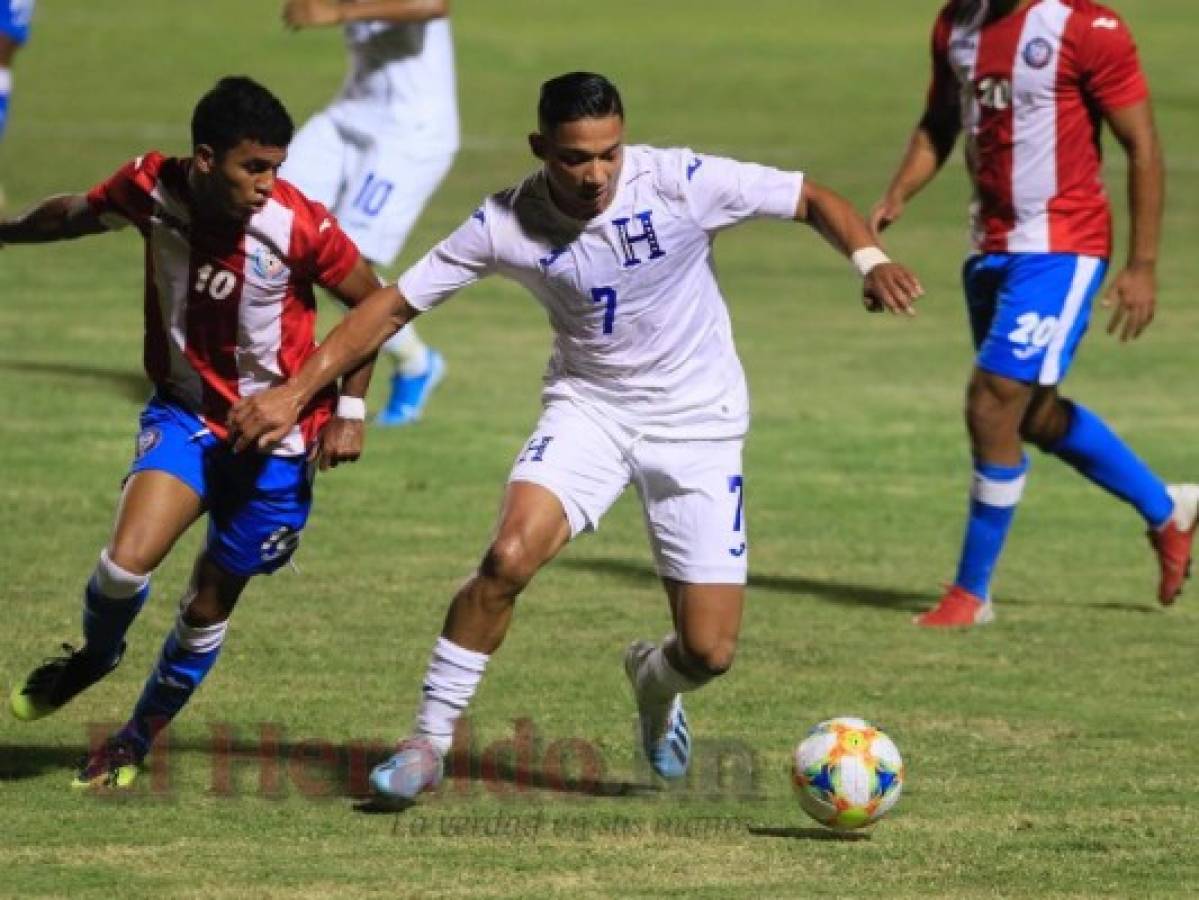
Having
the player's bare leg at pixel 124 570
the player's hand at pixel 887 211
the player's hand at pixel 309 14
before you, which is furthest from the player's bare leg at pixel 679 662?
the player's hand at pixel 309 14

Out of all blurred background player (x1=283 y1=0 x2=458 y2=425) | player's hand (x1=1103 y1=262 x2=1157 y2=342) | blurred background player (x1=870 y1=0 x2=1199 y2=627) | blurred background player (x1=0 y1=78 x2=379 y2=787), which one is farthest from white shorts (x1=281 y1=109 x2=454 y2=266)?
blurred background player (x1=0 y1=78 x2=379 y2=787)

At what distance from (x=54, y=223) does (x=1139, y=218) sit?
4.15 m

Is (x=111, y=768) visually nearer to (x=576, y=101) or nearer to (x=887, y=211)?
(x=576, y=101)

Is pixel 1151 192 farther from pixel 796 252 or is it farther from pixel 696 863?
pixel 796 252

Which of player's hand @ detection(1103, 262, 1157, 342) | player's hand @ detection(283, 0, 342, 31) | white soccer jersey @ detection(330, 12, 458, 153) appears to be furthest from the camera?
white soccer jersey @ detection(330, 12, 458, 153)

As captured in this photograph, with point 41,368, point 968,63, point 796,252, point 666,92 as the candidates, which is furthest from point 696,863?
point 666,92

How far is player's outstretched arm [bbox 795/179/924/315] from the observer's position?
729 centimetres

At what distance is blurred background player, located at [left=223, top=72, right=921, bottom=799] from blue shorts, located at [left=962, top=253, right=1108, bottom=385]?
265 cm

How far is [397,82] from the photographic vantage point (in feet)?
47.8

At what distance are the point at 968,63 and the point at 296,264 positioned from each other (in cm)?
367

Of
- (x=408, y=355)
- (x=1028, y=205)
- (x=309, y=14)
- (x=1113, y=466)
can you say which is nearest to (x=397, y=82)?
(x=309, y=14)

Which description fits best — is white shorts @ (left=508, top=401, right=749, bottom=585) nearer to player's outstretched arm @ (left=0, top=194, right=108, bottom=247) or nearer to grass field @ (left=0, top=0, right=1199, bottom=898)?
grass field @ (left=0, top=0, right=1199, bottom=898)

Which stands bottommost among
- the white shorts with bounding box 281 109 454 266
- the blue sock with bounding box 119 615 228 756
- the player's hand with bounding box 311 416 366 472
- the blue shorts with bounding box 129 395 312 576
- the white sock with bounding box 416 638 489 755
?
the white shorts with bounding box 281 109 454 266

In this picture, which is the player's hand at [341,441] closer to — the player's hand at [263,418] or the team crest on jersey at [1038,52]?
the player's hand at [263,418]
